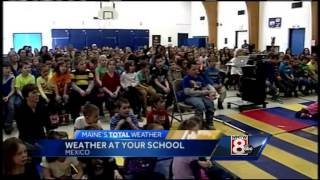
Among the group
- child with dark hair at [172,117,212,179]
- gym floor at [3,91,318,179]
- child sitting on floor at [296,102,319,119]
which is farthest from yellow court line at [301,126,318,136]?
child with dark hair at [172,117,212,179]

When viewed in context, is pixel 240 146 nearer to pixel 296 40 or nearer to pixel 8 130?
pixel 8 130

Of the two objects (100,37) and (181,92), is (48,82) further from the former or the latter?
(100,37)

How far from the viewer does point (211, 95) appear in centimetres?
480

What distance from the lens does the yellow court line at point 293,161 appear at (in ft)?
9.77

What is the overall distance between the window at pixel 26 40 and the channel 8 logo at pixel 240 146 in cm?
1213

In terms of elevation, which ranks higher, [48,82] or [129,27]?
[129,27]

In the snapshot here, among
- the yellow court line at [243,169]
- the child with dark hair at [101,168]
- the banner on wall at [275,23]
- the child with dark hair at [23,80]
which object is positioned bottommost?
the yellow court line at [243,169]

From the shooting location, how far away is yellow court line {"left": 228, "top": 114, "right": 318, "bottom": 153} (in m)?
3.78

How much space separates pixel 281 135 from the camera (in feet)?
13.9

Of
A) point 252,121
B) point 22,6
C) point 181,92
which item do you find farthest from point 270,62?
point 22,6

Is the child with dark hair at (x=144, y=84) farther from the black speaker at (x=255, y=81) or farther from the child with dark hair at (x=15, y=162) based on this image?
the child with dark hair at (x=15, y=162)

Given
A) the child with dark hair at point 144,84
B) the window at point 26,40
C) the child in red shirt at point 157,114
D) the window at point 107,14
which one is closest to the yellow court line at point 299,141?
the child in red shirt at point 157,114

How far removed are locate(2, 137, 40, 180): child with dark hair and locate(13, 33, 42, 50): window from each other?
11991mm

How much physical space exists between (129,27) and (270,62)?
355 inches
